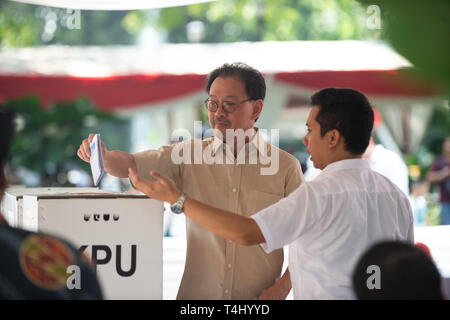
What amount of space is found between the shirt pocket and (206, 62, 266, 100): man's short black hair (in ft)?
1.06

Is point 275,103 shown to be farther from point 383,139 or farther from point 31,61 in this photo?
point 31,61

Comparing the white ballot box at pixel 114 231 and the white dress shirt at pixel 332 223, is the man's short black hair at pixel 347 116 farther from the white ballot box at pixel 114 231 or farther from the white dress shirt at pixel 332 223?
the white ballot box at pixel 114 231

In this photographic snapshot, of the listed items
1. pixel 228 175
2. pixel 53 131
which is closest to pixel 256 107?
pixel 228 175

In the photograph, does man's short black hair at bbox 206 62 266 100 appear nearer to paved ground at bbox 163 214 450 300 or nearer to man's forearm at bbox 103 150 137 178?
man's forearm at bbox 103 150 137 178

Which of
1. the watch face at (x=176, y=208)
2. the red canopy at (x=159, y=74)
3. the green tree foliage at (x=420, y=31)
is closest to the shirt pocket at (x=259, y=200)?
the watch face at (x=176, y=208)

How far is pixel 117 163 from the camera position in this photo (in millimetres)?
1735

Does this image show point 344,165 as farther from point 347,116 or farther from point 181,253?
point 181,253

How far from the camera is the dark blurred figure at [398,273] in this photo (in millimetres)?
912

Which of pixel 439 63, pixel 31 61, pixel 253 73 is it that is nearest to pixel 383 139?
pixel 31 61

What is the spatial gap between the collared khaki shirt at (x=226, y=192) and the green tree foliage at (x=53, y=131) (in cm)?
245

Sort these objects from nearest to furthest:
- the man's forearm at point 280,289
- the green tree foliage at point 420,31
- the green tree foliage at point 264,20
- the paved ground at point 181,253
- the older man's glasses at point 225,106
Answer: the green tree foliage at point 420,31
the man's forearm at point 280,289
the older man's glasses at point 225,106
the paved ground at point 181,253
the green tree foliage at point 264,20

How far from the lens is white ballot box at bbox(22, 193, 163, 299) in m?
1.46
